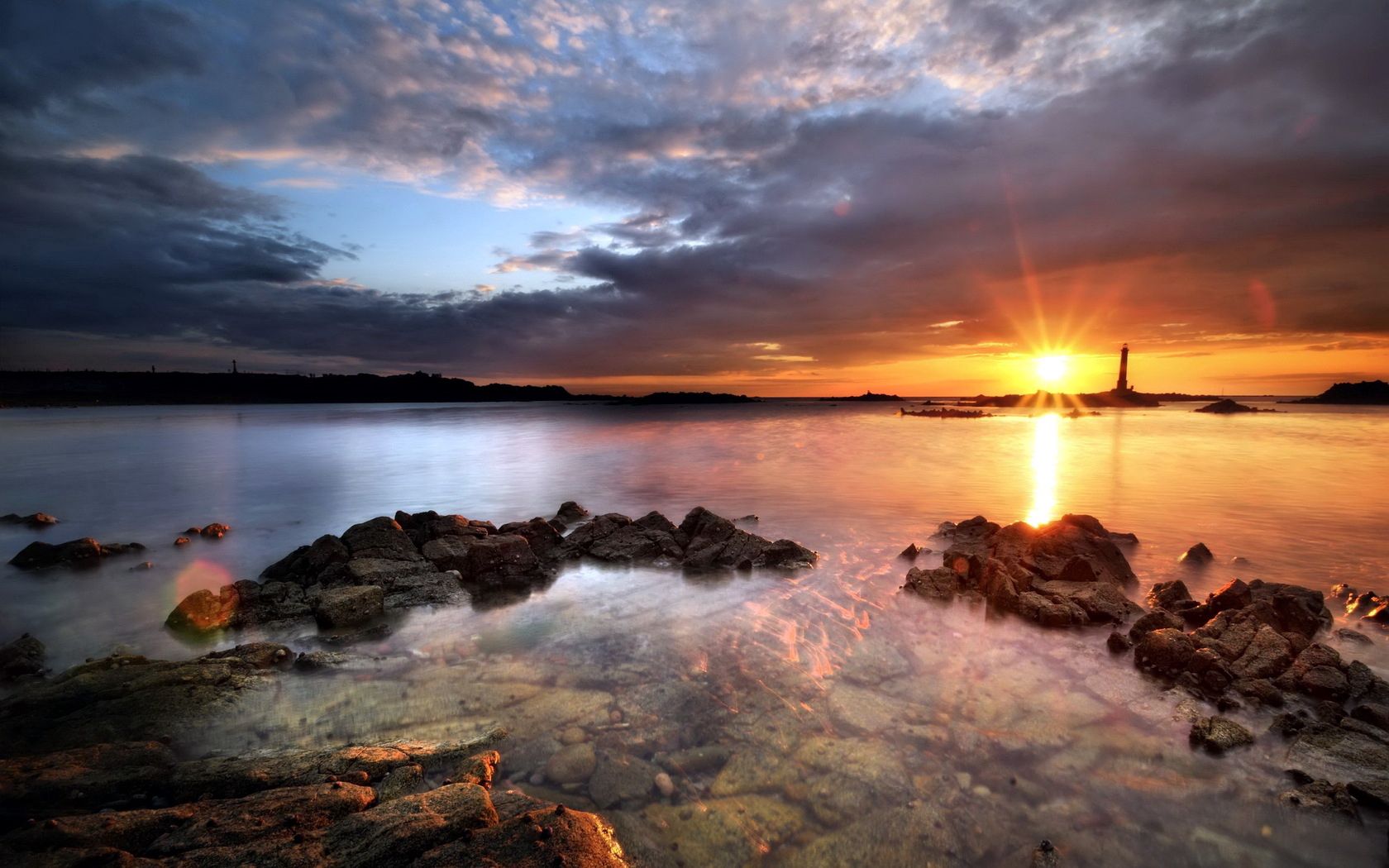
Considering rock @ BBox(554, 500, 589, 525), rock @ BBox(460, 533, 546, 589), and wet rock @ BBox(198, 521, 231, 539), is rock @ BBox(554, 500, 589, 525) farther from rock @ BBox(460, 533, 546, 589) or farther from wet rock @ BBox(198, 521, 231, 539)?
wet rock @ BBox(198, 521, 231, 539)

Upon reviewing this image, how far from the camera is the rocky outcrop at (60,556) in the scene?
1175cm

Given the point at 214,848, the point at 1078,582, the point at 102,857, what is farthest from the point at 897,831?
the point at 1078,582

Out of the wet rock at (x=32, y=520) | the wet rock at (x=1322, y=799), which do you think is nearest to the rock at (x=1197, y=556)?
the wet rock at (x=1322, y=799)

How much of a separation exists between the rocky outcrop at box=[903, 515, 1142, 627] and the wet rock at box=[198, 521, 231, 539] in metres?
16.7

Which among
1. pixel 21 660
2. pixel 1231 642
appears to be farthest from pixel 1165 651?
pixel 21 660

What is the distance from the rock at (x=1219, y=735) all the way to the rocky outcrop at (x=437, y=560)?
6441 mm

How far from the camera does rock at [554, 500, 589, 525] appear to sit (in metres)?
16.0

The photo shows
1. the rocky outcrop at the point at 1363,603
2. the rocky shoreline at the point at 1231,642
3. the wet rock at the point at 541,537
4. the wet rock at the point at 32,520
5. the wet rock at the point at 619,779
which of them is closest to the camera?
the wet rock at the point at 619,779

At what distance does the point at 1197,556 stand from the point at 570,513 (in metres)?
14.3

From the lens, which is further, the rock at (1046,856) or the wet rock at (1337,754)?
the wet rock at (1337,754)

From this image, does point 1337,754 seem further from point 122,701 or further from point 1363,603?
point 122,701

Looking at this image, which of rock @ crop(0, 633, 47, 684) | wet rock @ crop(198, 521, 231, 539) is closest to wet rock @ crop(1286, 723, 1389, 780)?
rock @ crop(0, 633, 47, 684)

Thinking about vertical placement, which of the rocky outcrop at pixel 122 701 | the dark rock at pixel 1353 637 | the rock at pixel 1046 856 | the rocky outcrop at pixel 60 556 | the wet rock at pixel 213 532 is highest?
the dark rock at pixel 1353 637

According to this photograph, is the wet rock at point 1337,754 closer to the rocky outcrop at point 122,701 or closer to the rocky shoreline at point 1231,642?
the rocky shoreline at point 1231,642
